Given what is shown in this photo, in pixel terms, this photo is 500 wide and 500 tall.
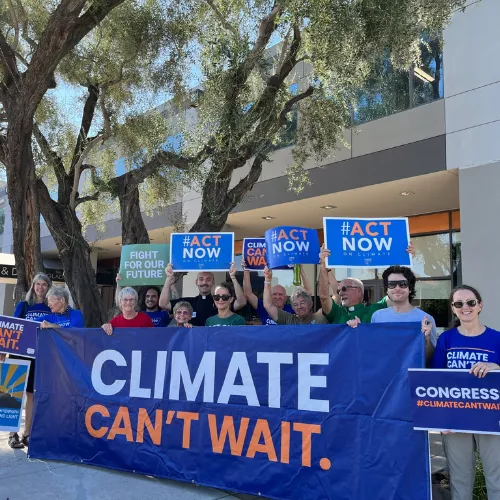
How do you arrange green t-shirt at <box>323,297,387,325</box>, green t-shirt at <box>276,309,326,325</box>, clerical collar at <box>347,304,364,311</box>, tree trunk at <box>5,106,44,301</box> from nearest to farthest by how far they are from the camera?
green t-shirt at <box>323,297,387,325</box> < clerical collar at <box>347,304,364,311</box> < green t-shirt at <box>276,309,326,325</box> < tree trunk at <box>5,106,44,301</box>

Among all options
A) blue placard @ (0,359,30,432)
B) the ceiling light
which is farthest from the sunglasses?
the ceiling light

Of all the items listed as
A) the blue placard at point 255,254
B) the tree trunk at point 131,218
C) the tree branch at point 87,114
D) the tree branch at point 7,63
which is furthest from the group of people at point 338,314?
the tree branch at point 87,114

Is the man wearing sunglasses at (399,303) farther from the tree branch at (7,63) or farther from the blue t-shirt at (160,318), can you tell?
the tree branch at (7,63)

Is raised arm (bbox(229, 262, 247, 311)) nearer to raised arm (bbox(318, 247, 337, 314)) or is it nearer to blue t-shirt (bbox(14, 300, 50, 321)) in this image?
raised arm (bbox(318, 247, 337, 314))

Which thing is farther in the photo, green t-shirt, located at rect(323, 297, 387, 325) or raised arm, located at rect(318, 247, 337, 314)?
raised arm, located at rect(318, 247, 337, 314)

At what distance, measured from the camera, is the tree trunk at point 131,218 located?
9.72m

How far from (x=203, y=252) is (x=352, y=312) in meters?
2.27

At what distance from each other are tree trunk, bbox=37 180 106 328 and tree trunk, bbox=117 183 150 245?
800 mm

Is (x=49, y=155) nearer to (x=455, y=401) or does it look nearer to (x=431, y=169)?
(x=431, y=169)

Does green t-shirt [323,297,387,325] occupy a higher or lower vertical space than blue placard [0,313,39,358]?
higher

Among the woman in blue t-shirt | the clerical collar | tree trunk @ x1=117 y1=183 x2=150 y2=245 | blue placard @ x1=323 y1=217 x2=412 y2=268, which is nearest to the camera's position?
the clerical collar

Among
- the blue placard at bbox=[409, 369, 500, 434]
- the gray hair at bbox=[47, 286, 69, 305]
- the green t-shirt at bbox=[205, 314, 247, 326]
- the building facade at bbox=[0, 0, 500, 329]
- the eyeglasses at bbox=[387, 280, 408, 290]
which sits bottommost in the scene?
the blue placard at bbox=[409, 369, 500, 434]

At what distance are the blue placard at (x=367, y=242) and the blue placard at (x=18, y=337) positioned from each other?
131 inches

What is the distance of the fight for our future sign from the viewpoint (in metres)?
7.18
